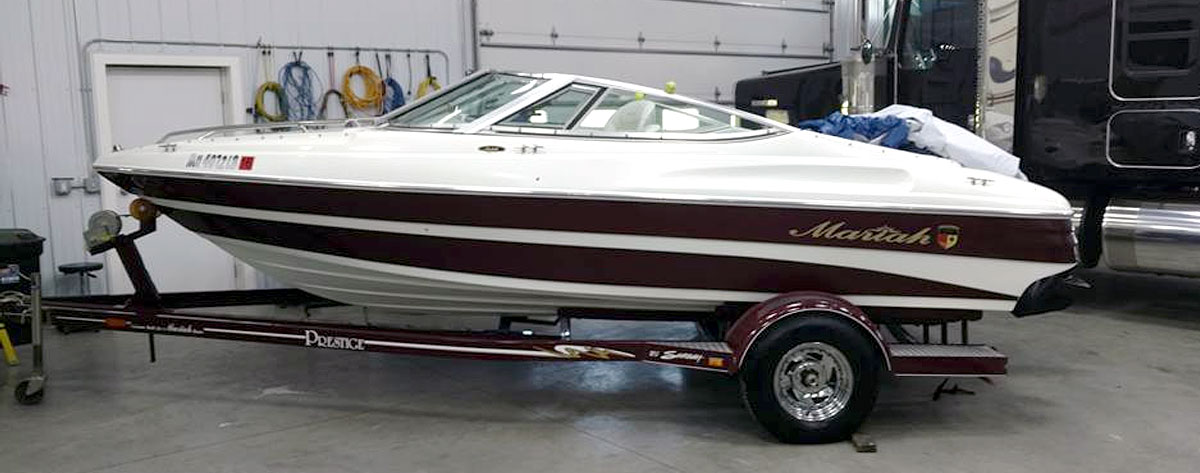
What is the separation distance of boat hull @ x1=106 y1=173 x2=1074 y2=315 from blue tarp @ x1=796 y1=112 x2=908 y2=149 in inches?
38.0

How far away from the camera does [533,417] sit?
414cm

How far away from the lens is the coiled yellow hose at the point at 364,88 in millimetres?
7188

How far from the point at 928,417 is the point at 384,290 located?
2.47 m

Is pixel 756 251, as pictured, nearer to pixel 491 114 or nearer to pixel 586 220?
pixel 586 220

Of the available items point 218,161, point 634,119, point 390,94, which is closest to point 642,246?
point 634,119

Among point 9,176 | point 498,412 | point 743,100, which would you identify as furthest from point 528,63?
point 498,412

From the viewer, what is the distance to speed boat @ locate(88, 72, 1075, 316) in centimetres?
374

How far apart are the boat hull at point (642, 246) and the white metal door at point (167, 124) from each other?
288 centimetres

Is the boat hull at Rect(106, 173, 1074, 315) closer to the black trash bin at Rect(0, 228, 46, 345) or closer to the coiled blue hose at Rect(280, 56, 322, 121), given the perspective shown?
the black trash bin at Rect(0, 228, 46, 345)

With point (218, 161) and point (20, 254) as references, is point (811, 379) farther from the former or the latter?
point (20, 254)

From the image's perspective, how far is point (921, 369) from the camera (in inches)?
149

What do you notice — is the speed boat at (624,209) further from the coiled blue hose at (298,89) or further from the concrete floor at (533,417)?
the coiled blue hose at (298,89)

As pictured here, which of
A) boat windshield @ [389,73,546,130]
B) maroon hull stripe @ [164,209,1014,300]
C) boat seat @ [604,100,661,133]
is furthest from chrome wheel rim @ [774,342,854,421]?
boat windshield @ [389,73,546,130]

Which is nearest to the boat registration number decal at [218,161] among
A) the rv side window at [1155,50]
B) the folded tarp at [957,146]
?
the folded tarp at [957,146]
